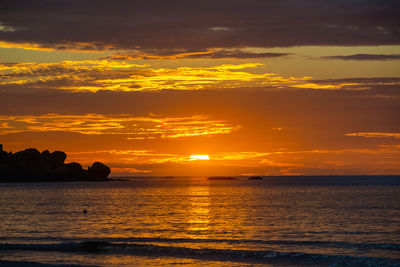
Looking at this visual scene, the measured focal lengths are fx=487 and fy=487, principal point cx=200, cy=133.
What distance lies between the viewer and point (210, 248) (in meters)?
46.3

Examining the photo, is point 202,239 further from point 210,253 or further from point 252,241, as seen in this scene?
point 210,253

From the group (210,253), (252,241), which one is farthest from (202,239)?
(210,253)

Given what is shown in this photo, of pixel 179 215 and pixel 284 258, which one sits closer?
pixel 284 258

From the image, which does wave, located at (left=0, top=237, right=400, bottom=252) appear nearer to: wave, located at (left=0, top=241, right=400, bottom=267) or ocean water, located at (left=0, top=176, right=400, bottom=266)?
ocean water, located at (left=0, top=176, right=400, bottom=266)

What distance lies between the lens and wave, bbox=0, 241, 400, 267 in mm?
40062

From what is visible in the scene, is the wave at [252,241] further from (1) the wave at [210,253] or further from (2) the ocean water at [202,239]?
(1) the wave at [210,253]

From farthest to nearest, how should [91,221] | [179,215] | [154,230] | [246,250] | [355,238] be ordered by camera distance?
[179,215] < [91,221] < [154,230] < [355,238] < [246,250]

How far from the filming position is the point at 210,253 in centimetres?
4400

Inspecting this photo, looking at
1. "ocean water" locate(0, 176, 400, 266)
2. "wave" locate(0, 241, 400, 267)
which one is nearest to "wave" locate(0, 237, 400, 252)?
"ocean water" locate(0, 176, 400, 266)

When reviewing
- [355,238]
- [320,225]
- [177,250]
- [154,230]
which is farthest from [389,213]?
[177,250]

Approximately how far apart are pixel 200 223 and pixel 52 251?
25.5 m

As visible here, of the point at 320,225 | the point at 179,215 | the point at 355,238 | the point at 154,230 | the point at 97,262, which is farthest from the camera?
the point at 179,215

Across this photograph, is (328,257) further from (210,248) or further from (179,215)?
(179,215)

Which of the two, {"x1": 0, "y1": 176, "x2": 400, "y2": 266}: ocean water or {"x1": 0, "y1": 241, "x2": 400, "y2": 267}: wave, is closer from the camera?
{"x1": 0, "y1": 241, "x2": 400, "y2": 267}: wave
